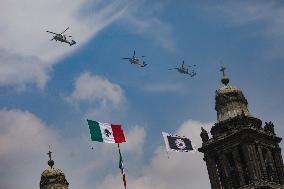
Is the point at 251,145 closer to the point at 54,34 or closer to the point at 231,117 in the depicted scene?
the point at 231,117

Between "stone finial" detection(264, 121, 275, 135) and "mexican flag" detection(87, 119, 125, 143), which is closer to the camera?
"mexican flag" detection(87, 119, 125, 143)

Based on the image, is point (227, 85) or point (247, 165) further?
point (227, 85)

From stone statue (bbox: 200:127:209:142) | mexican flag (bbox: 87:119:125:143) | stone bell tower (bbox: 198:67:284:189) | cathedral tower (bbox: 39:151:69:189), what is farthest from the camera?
cathedral tower (bbox: 39:151:69:189)

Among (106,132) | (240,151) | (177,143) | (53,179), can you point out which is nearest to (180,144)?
(177,143)

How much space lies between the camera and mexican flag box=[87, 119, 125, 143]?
7300 centimetres

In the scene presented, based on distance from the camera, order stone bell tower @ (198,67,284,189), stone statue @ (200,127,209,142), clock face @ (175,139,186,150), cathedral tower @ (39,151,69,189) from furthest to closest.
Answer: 1. cathedral tower @ (39,151,69,189)
2. stone statue @ (200,127,209,142)
3. clock face @ (175,139,186,150)
4. stone bell tower @ (198,67,284,189)

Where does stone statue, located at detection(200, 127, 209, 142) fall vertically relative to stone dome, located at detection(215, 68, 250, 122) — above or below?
below

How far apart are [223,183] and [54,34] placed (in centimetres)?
2838

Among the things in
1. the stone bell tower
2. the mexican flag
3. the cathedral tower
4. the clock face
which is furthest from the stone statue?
the cathedral tower

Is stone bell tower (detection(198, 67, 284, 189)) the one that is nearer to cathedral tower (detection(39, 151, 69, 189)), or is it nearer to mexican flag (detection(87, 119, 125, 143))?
mexican flag (detection(87, 119, 125, 143))

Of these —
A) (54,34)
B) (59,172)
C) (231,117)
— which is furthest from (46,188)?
(231,117)

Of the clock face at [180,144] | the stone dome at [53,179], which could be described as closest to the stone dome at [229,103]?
the clock face at [180,144]

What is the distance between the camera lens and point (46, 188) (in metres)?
94.5

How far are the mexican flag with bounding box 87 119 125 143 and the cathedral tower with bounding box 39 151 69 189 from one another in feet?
68.8
